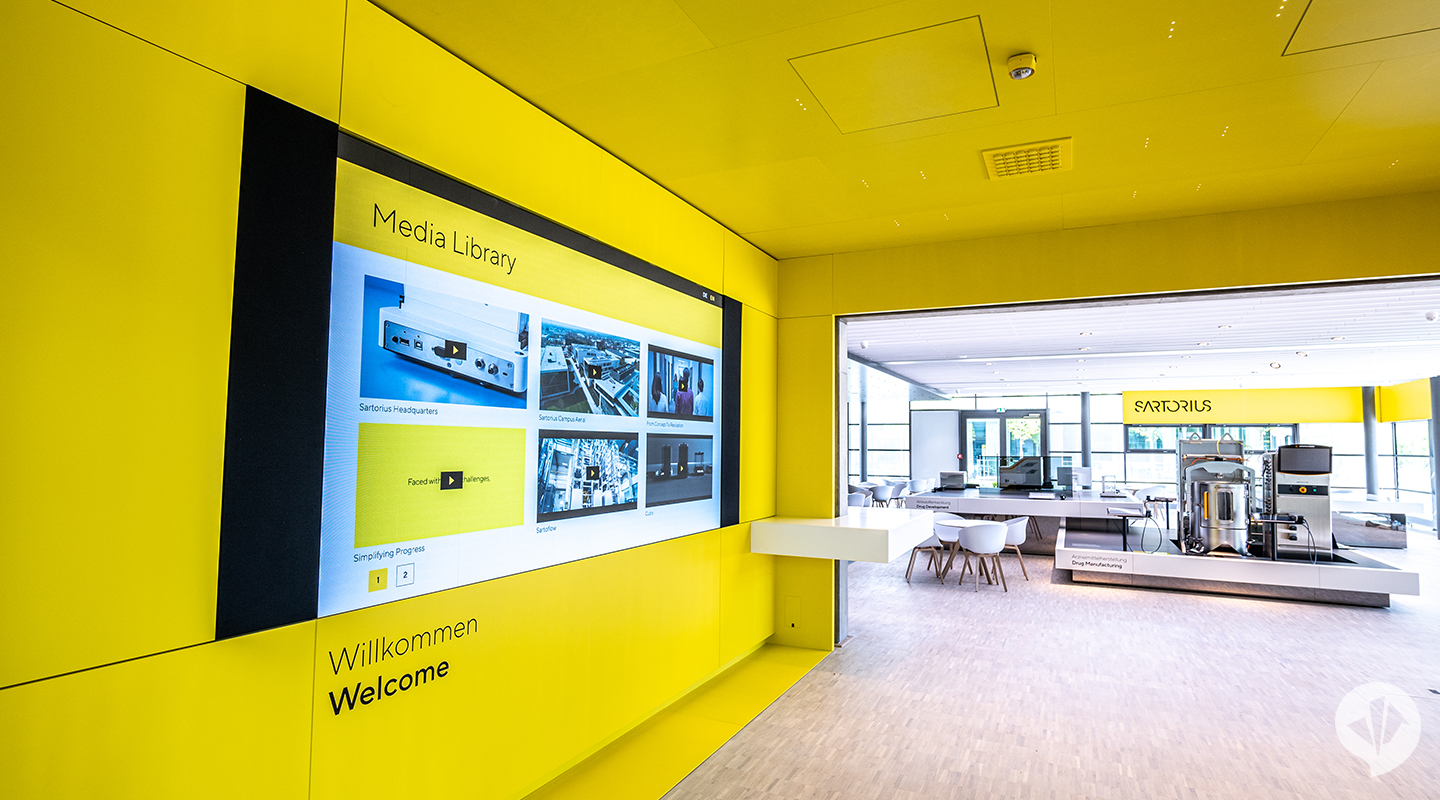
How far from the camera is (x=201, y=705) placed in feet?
6.21

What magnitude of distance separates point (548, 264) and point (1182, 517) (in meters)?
8.03

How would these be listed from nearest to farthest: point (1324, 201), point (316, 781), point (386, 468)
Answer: point (316, 781)
point (386, 468)
point (1324, 201)

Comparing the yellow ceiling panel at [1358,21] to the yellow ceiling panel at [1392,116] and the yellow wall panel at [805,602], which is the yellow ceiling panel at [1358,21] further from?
the yellow wall panel at [805,602]

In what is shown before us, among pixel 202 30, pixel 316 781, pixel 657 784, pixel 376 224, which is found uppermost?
pixel 202 30

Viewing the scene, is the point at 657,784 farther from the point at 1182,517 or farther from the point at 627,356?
the point at 1182,517

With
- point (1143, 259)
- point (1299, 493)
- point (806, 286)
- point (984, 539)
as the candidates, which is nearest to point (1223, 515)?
point (1299, 493)

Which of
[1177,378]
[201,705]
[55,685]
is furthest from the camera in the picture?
[1177,378]

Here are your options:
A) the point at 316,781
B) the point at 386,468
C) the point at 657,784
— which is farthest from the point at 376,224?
the point at 657,784

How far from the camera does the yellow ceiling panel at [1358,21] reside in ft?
7.72

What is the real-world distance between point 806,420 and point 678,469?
1.71 m

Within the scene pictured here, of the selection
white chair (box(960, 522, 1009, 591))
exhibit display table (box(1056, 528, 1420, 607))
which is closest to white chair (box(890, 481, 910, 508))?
white chair (box(960, 522, 1009, 591))

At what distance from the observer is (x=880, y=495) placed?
463 inches

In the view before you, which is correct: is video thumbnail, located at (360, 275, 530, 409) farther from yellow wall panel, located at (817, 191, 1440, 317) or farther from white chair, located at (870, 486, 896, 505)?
white chair, located at (870, 486, 896, 505)

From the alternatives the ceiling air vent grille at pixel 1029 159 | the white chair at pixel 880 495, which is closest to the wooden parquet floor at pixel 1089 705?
the ceiling air vent grille at pixel 1029 159
